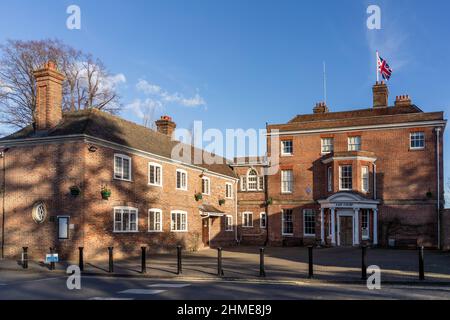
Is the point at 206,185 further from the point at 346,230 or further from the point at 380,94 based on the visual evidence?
the point at 380,94

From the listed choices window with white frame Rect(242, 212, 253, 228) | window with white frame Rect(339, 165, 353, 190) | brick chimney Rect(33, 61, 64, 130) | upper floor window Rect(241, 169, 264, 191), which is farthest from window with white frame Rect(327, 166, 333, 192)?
brick chimney Rect(33, 61, 64, 130)

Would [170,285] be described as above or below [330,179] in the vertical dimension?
below

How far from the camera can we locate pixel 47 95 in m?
25.5

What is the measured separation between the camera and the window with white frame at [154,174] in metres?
29.0

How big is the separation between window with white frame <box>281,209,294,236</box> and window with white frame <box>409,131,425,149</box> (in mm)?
10100

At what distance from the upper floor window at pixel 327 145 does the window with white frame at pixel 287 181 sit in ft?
10.0

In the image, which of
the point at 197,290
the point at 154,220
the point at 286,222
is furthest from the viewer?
the point at 286,222

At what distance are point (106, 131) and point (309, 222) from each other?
17.9m

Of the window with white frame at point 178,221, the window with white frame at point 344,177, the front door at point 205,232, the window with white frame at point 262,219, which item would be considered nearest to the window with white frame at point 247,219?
the window with white frame at point 262,219

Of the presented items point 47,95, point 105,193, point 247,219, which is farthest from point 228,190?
point 47,95

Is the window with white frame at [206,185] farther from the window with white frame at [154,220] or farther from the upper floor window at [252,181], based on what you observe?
the window with white frame at [154,220]

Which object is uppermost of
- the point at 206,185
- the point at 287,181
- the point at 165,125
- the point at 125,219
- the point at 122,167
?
the point at 165,125

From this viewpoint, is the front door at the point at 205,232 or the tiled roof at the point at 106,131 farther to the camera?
the front door at the point at 205,232
